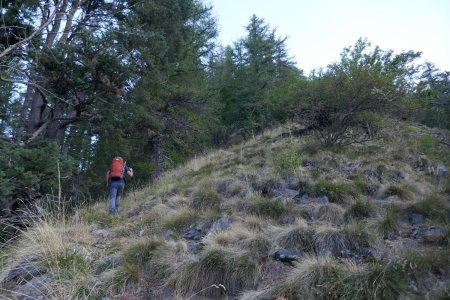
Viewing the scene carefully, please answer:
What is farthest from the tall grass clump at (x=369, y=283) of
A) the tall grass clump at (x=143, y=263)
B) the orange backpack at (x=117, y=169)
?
the orange backpack at (x=117, y=169)

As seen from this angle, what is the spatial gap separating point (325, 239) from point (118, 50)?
723cm

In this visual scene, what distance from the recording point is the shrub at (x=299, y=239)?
434 cm

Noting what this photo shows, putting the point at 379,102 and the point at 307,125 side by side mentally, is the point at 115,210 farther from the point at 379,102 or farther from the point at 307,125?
the point at 379,102

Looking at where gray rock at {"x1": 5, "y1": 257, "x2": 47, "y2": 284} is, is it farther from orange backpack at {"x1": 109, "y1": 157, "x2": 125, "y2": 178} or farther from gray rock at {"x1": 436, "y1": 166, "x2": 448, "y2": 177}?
gray rock at {"x1": 436, "y1": 166, "x2": 448, "y2": 177}

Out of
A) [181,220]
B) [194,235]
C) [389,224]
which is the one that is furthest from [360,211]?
[181,220]

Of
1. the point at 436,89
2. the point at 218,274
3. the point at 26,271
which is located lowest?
the point at 218,274

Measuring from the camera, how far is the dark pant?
7895mm

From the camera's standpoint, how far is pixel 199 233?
5.43 meters

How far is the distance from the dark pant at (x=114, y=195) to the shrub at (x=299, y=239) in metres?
4.58

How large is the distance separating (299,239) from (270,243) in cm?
36

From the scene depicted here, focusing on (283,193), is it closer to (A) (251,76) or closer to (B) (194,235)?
(B) (194,235)

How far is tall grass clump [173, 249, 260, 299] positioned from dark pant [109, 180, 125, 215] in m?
4.25

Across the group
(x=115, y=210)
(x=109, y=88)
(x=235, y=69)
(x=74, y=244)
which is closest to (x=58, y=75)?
(x=109, y=88)

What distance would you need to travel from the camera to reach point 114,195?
8125 millimetres
